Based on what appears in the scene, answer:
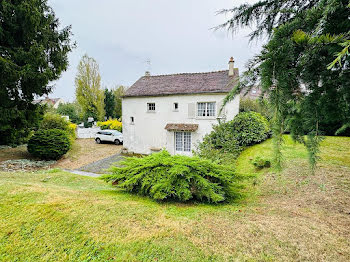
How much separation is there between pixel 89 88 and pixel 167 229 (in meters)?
32.4

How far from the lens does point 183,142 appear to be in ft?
45.5

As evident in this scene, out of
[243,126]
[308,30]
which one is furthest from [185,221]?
[243,126]

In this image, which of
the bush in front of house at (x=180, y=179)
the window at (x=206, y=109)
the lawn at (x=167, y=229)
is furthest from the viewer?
the window at (x=206, y=109)

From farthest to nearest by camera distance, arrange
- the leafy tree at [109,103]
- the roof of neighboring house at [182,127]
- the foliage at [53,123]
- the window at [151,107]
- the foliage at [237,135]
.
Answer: the leafy tree at [109,103] < the foliage at [53,123] < the window at [151,107] < the roof of neighboring house at [182,127] < the foliage at [237,135]

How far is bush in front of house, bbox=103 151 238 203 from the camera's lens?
334cm

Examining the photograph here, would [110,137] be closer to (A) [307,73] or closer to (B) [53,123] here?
(B) [53,123]

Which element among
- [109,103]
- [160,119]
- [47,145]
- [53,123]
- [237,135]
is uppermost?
[109,103]

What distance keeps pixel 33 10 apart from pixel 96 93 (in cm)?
2302

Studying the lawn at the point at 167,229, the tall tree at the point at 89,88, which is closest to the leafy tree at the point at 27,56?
the lawn at the point at 167,229

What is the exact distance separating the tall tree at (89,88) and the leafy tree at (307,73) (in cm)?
3251

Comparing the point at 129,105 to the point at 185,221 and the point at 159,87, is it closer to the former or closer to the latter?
the point at 159,87

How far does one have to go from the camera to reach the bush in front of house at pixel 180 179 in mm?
3344

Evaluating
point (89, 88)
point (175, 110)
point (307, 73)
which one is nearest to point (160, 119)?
point (175, 110)

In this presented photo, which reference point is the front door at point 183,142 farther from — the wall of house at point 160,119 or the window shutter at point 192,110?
the window shutter at point 192,110
